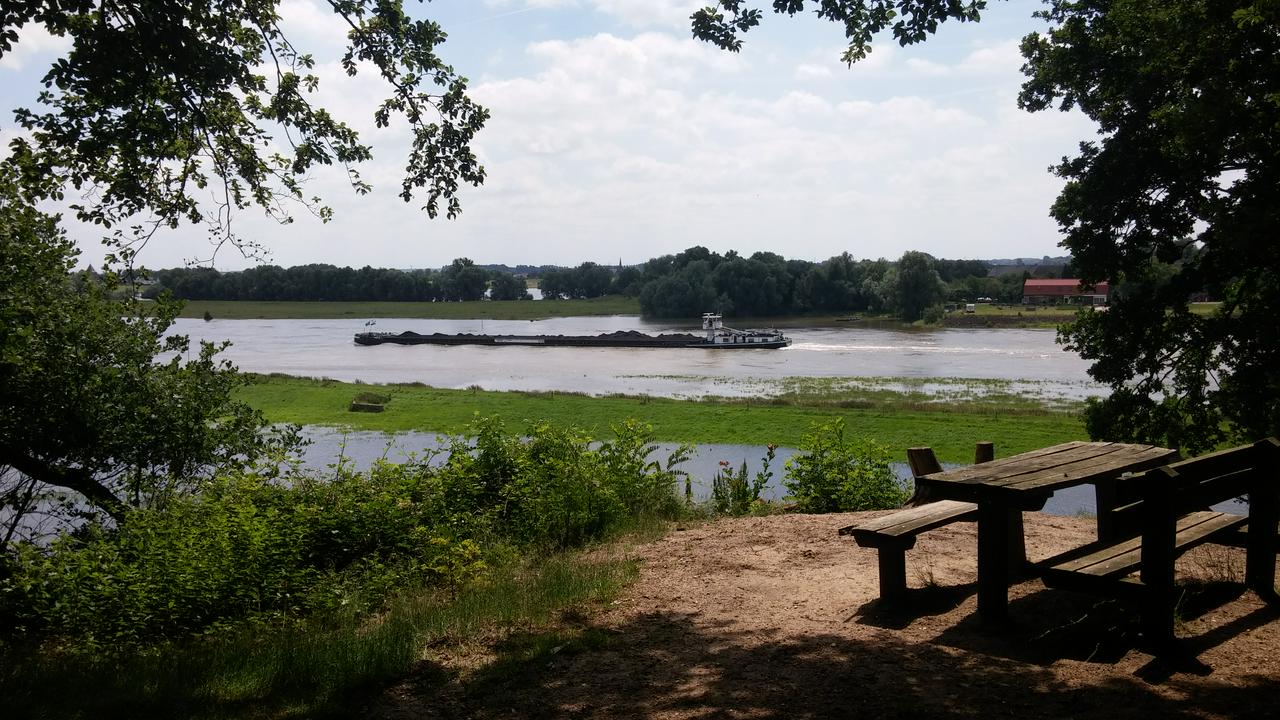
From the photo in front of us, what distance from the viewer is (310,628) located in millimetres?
6176

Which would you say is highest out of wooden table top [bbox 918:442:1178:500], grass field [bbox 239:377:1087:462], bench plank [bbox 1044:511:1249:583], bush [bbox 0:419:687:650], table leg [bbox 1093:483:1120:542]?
wooden table top [bbox 918:442:1178:500]

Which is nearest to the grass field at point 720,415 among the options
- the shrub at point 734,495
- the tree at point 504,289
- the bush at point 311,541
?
the shrub at point 734,495

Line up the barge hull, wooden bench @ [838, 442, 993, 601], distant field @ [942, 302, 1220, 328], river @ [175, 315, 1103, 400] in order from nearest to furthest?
1. wooden bench @ [838, 442, 993, 601]
2. river @ [175, 315, 1103, 400]
3. the barge hull
4. distant field @ [942, 302, 1220, 328]

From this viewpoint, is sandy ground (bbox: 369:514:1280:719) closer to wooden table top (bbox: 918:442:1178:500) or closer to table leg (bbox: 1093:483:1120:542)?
table leg (bbox: 1093:483:1120:542)

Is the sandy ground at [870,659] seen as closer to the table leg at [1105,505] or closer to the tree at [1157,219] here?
the table leg at [1105,505]

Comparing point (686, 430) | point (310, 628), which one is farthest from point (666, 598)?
point (686, 430)

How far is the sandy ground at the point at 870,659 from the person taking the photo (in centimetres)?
394

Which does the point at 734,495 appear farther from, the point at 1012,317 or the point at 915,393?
the point at 1012,317

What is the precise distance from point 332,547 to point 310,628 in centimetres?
163

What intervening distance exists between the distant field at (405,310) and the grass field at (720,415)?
2991 inches

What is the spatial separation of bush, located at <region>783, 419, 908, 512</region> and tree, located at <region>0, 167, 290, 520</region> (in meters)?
6.40

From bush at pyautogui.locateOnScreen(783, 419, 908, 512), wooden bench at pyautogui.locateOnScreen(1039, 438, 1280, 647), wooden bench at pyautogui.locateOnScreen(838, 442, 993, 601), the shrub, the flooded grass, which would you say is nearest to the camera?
wooden bench at pyautogui.locateOnScreen(1039, 438, 1280, 647)

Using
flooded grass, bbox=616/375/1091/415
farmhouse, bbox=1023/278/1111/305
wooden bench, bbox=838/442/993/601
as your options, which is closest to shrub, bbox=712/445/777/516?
wooden bench, bbox=838/442/993/601

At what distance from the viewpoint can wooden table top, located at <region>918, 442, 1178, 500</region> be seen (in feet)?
15.8
